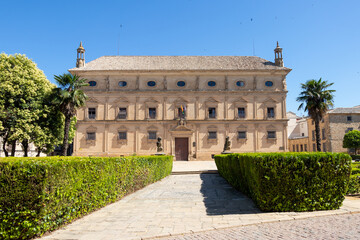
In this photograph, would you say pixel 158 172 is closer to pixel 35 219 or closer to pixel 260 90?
pixel 35 219

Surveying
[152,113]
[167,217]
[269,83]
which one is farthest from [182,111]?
[167,217]

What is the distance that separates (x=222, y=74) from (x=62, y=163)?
96.7 feet

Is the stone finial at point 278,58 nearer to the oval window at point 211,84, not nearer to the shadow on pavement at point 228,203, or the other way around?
the oval window at point 211,84

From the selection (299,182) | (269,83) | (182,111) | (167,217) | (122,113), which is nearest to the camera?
(167,217)

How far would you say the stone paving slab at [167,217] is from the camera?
17.6ft

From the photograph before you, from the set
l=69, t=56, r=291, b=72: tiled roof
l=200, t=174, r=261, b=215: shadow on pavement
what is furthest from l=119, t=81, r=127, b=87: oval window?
l=200, t=174, r=261, b=215: shadow on pavement

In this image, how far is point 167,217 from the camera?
6.57 meters

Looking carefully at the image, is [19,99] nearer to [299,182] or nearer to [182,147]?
[182,147]

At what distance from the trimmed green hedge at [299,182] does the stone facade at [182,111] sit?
83.5ft

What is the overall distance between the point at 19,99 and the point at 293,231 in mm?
22678

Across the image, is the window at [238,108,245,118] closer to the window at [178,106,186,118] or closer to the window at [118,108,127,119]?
the window at [178,106,186,118]

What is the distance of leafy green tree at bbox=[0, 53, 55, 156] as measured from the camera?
20.2 meters

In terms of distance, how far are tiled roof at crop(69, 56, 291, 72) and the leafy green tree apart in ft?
38.0

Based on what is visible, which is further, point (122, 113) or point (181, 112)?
point (122, 113)
